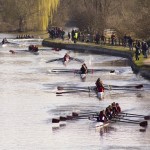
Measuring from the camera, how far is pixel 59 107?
46250 mm

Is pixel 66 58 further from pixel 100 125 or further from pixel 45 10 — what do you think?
pixel 45 10

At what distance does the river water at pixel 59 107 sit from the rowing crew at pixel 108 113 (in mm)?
A: 514

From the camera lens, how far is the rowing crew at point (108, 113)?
39.8 metres

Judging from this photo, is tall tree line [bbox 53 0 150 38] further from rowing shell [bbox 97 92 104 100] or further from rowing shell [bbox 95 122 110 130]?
rowing shell [bbox 95 122 110 130]

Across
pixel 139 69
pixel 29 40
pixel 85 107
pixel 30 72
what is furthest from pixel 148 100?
pixel 29 40

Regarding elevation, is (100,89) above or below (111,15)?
below

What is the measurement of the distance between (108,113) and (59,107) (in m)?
6.15

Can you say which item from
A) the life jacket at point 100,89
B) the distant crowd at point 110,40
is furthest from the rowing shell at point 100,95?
the distant crowd at point 110,40

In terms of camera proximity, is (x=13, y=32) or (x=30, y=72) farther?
(x=13, y=32)

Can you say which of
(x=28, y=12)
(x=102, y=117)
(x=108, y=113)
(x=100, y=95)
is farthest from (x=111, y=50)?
(x=28, y=12)

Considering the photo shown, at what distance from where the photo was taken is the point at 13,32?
443 feet

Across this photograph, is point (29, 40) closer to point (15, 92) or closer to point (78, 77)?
point (78, 77)

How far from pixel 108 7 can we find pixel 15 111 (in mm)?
59362

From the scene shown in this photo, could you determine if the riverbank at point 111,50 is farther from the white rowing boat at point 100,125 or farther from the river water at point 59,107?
the white rowing boat at point 100,125
